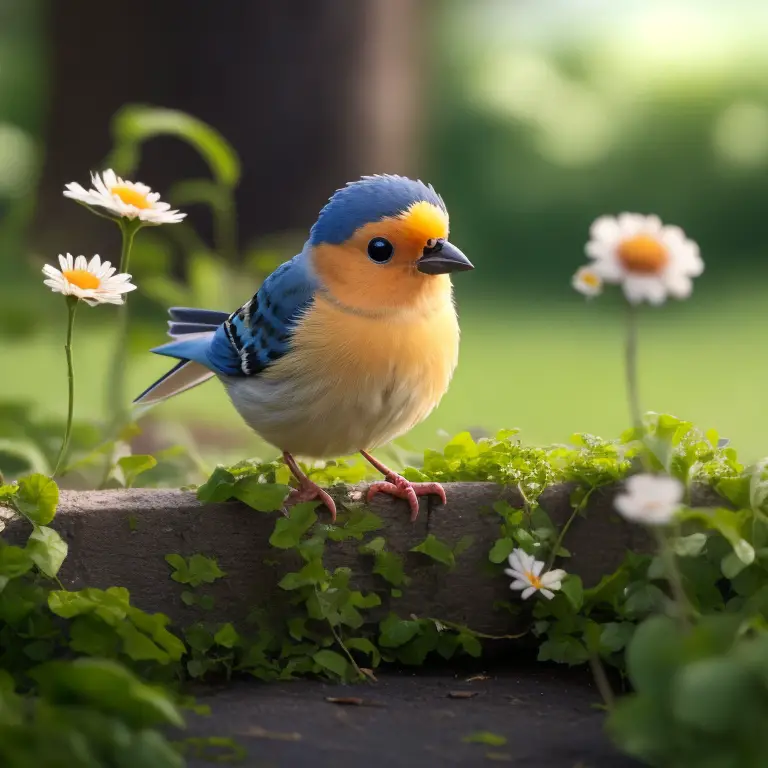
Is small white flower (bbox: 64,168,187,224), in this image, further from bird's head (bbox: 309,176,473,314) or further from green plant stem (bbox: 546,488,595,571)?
green plant stem (bbox: 546,488,595,571)

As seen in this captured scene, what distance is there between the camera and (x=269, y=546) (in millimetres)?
2877

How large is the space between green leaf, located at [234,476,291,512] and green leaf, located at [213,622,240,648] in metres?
0.26

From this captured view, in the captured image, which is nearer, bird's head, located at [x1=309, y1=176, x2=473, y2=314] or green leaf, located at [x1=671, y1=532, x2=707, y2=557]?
green leaf, located at [x1=671, y1=532, x2=707, y2=557]

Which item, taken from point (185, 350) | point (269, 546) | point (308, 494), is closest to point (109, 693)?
point (269, 546)

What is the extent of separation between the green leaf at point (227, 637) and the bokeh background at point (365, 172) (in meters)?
1.37

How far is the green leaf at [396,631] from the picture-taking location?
287cm

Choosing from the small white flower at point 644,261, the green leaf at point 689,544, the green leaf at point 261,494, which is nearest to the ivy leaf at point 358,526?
the green leaf at point 261,494

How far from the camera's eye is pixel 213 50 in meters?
7.36

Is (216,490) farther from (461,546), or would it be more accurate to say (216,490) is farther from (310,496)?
(461,546)

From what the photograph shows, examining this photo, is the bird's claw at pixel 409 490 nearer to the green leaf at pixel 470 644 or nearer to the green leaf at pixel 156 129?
the green leaf at pixel 470 644

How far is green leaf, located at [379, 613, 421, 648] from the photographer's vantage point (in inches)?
113

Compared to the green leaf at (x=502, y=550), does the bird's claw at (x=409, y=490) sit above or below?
above

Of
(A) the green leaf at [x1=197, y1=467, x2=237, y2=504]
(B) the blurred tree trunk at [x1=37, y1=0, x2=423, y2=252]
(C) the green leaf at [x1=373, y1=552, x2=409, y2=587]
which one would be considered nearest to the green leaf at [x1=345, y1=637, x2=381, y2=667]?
(C) the green leaf at [x1=373, y1=552, x2=409, y2=587]

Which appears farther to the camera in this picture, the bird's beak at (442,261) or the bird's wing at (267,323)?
the bird's wing at (267,323)
